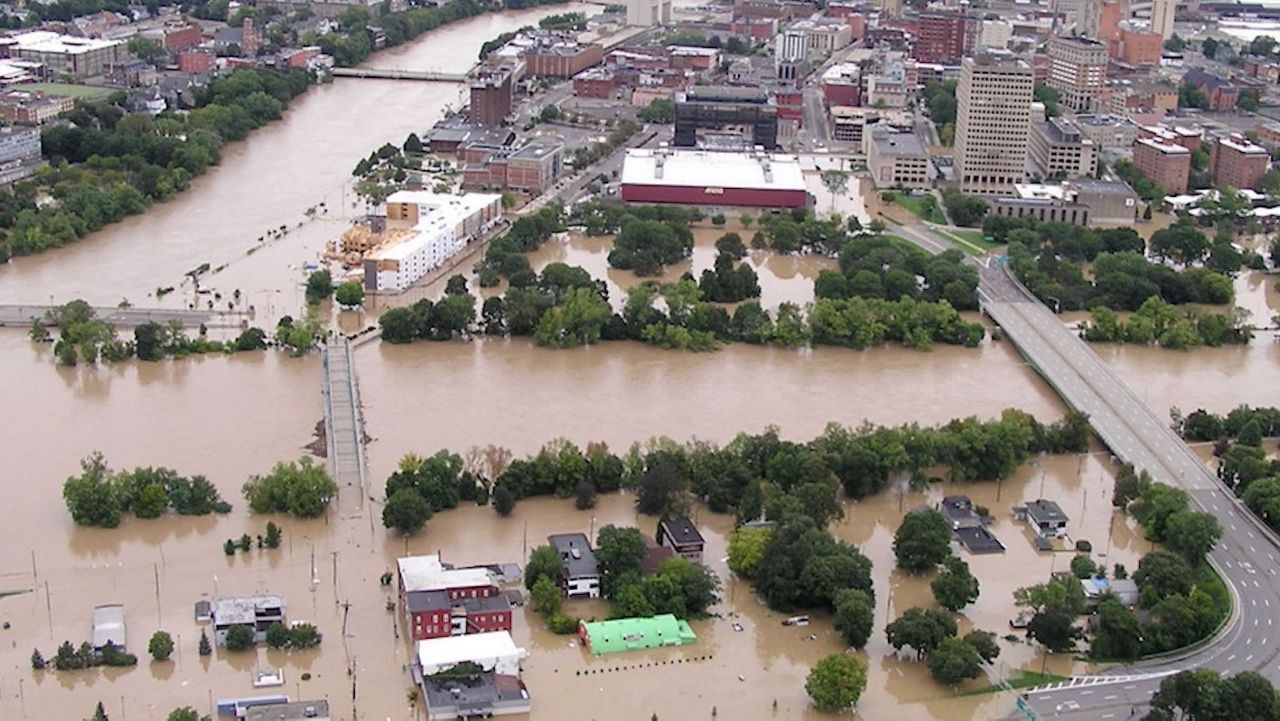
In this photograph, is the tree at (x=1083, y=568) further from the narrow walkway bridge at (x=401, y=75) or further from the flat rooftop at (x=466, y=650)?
the narrow walkway bridge at (x=401, y=75)

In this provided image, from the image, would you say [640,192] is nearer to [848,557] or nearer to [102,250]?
[102,250]

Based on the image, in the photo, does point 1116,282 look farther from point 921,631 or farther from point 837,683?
point 837,683

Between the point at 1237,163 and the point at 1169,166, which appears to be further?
the point at 1237,163

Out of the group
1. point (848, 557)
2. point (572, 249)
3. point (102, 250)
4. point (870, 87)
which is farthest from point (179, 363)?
point (870, 87)

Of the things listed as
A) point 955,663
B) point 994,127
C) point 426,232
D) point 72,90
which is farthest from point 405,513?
point 72,90

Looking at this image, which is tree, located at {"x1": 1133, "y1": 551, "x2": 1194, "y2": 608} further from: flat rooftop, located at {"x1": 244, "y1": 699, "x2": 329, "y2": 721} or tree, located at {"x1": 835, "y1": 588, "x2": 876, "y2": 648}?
flat rooftop, located at {"x1": 244, "y1": 699, "x2": 329, "y2": 721}

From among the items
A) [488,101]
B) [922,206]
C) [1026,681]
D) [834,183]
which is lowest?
[1026,681]
